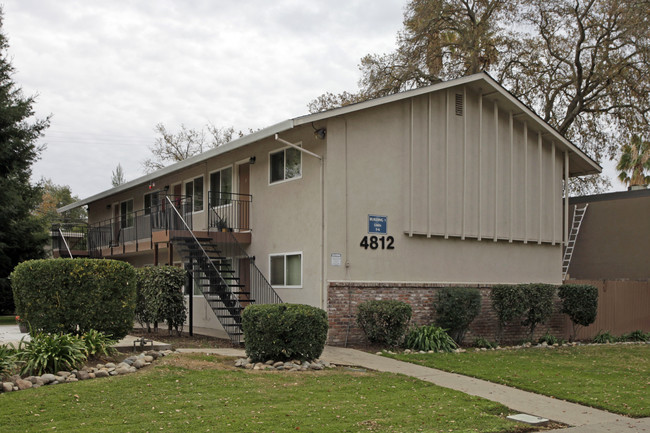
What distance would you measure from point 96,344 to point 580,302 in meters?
12.8

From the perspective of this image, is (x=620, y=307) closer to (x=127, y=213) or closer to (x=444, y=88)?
(x=444, y=88)

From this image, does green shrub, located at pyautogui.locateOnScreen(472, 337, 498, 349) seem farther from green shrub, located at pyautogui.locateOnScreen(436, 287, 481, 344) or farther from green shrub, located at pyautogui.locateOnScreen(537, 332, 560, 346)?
green shrub, located at pyautogui.locateOnScreen(537, 332, 560, 346)

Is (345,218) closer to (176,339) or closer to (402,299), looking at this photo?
(402,299)

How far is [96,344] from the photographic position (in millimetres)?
11758

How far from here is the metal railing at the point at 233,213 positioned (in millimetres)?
19328

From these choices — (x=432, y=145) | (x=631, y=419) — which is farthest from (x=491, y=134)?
(x=631, y=419)

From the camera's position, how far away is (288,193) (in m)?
17.7

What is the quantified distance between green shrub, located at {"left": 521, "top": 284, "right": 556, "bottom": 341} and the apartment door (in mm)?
7665

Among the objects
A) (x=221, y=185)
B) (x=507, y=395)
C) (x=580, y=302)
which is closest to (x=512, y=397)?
(x=507, y=395)

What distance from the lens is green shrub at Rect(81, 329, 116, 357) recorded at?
11578mm

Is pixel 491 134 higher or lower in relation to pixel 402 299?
higher

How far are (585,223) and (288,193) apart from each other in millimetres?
12125

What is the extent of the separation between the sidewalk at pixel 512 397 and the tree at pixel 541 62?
18.8 m

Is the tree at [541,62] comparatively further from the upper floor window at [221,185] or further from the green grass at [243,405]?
the green grass at [243,405]
